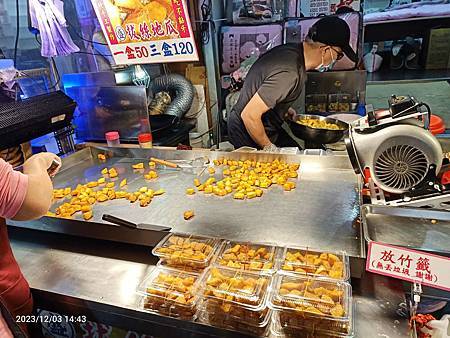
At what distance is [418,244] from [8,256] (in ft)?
4.69

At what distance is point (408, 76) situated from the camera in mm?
5055

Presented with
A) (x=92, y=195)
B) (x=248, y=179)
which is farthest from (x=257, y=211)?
(x=92, y=195)

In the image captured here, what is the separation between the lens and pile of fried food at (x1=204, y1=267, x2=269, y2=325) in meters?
0.97

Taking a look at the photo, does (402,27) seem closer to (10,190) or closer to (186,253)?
(186,253)

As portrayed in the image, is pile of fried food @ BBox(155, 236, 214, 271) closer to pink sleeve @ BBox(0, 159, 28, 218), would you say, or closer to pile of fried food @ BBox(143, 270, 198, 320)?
pile of fried food @ BBox(143, 270, 198, 320)

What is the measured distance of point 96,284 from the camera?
126 cm

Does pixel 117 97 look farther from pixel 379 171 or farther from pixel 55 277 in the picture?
pixel 379 171

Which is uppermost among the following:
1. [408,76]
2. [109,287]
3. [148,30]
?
[148,30]

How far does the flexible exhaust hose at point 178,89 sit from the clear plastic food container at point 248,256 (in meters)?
2.67

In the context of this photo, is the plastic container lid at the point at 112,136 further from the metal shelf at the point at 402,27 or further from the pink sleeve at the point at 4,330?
the metal shelf at the point at 402,27

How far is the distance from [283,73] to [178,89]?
1.73 metres

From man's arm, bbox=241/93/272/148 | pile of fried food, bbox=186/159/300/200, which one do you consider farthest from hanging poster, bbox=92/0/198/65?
pile of fried food, bbox=186/159/300/200

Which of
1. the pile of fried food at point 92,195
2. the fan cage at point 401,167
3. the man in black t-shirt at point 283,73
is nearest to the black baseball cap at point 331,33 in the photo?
the man in black t-shirt at point 283,73

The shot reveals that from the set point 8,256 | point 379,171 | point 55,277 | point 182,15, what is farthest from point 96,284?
point 182,15
